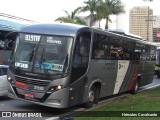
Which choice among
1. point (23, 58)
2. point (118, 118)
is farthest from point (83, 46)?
point (118, 118)

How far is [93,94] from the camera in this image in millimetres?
13523

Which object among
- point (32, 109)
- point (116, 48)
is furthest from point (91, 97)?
A: point (116, 48)

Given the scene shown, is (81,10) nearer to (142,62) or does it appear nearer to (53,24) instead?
(142,62)

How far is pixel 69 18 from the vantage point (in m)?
63.2

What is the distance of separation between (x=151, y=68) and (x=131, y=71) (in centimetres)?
486

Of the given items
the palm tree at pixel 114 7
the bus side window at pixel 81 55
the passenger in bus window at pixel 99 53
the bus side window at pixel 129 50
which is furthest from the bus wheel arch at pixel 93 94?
the palm tree at pixel 114 7

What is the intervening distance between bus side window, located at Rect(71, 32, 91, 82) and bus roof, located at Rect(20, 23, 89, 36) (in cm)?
30

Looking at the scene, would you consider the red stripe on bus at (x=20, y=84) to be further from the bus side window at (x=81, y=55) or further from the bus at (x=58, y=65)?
the bus side window at (x=81, y=55)

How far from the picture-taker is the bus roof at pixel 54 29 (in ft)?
38.9

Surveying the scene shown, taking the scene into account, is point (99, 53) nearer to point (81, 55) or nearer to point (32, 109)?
point (81, 55)

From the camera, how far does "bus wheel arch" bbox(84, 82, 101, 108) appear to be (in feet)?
43.0

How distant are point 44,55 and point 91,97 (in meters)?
2.74

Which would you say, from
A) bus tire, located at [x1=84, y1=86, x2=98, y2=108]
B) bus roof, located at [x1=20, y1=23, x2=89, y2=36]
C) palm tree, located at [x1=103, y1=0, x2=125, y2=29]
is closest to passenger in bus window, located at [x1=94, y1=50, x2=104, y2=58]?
bus tire, located at [x1=84, y1=86, x2=98, y2=108]

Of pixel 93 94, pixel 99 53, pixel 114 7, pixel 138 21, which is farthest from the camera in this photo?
pixel 138 21
